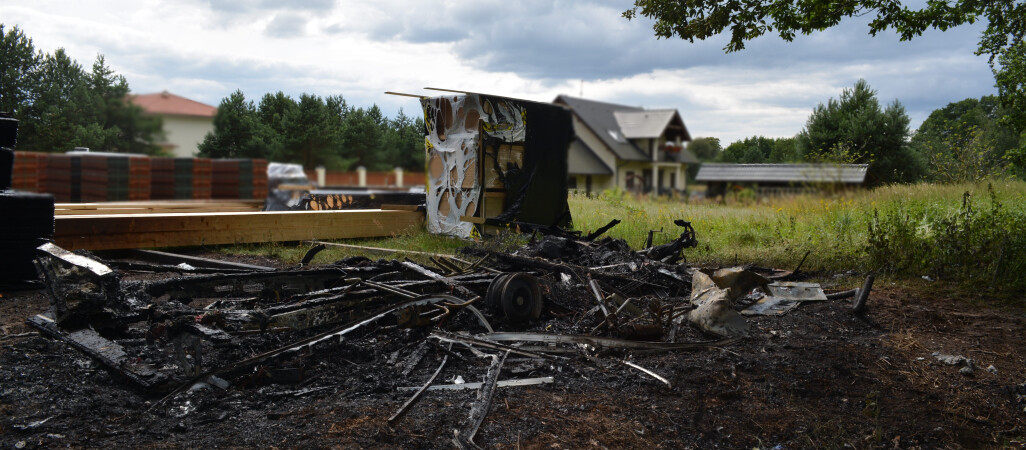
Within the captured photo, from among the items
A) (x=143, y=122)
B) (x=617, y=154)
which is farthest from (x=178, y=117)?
(x=617, y=154)

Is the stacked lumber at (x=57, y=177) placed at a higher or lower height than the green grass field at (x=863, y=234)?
higher

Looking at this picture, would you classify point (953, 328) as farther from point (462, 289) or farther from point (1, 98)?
point (1, 98)

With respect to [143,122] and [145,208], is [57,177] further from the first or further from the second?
[145,208]

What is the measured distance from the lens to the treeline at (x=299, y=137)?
2.76 meters

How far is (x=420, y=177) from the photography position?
550 centimetres

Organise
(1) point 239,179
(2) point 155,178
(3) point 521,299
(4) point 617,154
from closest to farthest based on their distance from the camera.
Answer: (2) point 155,178 < (1) point 239,179 < (3) point 521,299 < (4) point 617,154

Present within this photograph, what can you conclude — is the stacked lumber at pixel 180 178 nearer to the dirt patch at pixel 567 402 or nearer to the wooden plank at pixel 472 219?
the dirt patch at pixel 567 402

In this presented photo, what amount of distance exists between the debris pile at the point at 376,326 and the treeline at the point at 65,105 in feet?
3.58

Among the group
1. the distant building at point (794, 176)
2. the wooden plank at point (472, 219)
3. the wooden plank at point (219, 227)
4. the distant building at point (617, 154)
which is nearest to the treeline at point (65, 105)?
the wooden plank at point (219, 227)

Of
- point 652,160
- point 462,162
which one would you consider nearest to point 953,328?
point 462,162

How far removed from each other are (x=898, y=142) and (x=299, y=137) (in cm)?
917

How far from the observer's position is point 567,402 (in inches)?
151

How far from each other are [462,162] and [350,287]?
637 cm

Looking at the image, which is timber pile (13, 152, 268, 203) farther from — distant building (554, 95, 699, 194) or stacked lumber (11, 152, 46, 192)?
distant building (554, 95, 699, 194)
